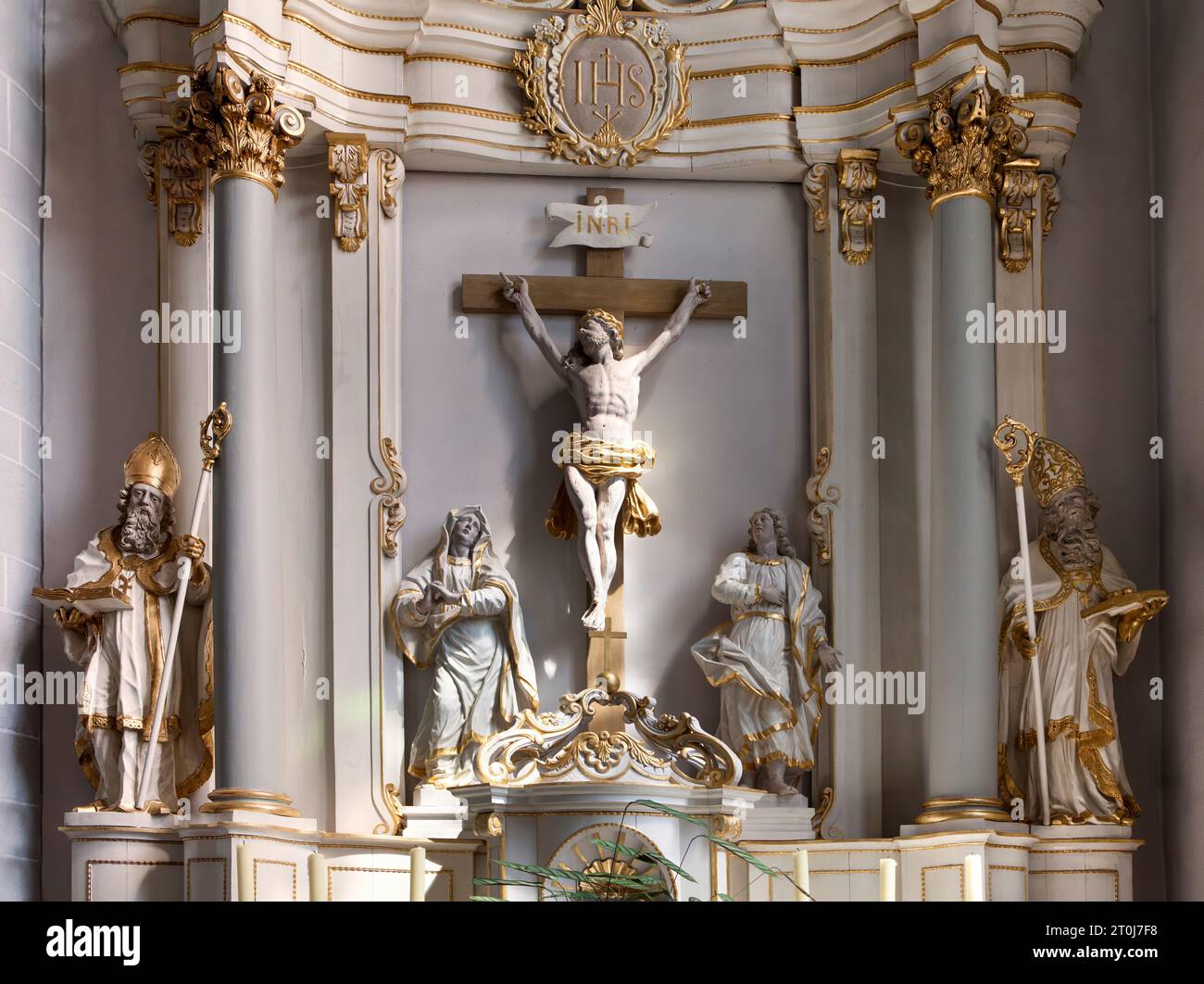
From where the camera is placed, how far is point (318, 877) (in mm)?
5098

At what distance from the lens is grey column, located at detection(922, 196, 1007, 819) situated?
303 inches

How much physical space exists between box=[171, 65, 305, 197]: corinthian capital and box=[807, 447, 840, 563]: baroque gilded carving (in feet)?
9.13

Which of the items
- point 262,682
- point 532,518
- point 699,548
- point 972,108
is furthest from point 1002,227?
point 262,682

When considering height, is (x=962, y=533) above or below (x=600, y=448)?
below

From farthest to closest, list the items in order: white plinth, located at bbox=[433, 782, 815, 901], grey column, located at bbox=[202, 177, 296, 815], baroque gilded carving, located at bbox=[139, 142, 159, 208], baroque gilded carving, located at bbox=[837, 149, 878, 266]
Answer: baroque gilded carving, located at bbox=[837, 149, 878, 266] → baroque gilded carving, located at bbox=[139, 142, 159, 208] → grey column, located at bbox=[202, 177, 296, 815] → white plinth, located at bbox=[433, 782, 815, 901]

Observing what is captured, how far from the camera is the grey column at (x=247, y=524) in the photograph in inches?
295

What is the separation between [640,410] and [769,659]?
1.36 metres

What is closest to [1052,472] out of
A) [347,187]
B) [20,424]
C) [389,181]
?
[389,181]

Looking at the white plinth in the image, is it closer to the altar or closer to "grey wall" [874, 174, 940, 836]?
the altar

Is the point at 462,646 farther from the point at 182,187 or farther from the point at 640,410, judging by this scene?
the point at 182,187

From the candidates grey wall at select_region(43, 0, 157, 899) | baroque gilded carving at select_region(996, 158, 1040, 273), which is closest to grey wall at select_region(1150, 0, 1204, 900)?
baroque gilded carving at select_region(996, 158, 1040, 273)

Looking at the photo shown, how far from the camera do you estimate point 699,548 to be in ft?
28.0

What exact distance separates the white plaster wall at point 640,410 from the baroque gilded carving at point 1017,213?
96 centimetres

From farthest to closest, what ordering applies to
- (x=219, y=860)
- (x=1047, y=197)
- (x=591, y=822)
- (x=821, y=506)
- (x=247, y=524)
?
(x=1047, y=197) < (x=821, y=506) < (x=247, y=524) < (x=219, y=860) < (x=591, y=822)
